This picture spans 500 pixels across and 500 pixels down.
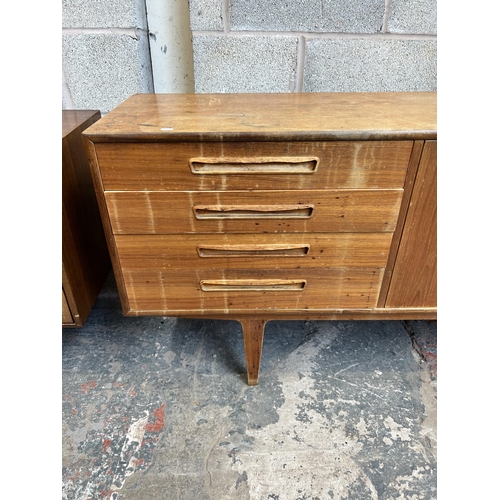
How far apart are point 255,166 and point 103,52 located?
0.87 m

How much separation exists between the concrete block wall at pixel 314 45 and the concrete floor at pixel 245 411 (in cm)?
81

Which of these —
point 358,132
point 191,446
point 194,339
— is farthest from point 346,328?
point 358,132

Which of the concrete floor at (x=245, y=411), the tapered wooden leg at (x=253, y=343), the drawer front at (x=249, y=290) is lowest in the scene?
the concrete floor at (x=245, y=411)

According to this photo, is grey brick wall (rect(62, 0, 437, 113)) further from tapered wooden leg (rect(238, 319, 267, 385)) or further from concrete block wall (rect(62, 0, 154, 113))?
tapered wooden leg (rect(238, 319, 267, 385))

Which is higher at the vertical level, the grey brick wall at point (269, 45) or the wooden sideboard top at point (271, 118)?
the grey brick wall at point (269, 45)

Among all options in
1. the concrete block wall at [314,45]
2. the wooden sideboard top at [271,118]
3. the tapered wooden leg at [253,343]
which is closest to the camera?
the wooden sideboard top at [271,118]

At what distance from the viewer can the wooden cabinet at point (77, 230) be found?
0.95m

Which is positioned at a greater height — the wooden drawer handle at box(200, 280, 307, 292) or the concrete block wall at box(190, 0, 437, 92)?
the concrete block wall at box(190, 0, 437, 92)

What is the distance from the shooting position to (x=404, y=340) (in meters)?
1.16

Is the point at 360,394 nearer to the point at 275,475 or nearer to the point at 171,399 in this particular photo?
the point at 275,475

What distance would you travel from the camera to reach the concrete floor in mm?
799

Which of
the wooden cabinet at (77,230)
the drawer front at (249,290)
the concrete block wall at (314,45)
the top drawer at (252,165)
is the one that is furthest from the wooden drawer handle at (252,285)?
the concrete block wall at (314,45)

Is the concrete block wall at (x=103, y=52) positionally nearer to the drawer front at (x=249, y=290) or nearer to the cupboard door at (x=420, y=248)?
the drawer front at (x=249, y=290)

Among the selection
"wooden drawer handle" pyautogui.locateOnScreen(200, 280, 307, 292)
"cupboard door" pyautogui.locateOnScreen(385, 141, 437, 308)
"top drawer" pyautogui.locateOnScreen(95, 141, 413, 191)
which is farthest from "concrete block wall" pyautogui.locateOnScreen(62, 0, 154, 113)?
"cupboard door" pyautogui.locateOnScreen(385, 141, 437, 308)
